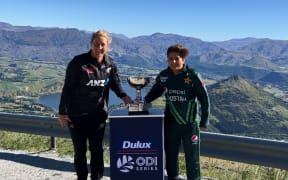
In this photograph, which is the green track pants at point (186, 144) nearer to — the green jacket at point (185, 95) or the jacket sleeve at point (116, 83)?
the green jacket at point (185, 95)

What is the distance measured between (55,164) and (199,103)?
2.92 meters

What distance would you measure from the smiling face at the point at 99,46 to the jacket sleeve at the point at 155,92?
621 mm

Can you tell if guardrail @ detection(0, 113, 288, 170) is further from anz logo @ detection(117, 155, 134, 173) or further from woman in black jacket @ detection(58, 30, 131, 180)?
anz logo @ detection(117, 155, 134, 173)

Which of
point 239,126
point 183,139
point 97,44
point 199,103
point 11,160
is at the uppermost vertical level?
point 97,44

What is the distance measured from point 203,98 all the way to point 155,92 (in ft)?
1.74

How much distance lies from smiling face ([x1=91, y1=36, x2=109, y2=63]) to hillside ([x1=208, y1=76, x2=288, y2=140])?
287ft

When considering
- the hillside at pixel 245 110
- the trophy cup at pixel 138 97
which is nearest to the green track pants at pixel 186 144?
the trophy cup at pixel 138 97

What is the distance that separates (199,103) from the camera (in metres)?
4.69

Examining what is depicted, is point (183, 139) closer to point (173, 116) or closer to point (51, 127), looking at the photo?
point (173, 116)

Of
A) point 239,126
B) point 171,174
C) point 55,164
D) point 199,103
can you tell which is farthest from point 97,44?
point 239,126

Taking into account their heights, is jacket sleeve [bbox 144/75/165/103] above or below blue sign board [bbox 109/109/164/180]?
above

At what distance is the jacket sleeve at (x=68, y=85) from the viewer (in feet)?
15.5

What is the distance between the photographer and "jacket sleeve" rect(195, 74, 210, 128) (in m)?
4.46

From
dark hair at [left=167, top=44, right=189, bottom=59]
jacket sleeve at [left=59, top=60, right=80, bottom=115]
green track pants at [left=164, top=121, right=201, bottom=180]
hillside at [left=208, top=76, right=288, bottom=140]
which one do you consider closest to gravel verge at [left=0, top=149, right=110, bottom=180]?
jacket sleeve at [left=59, top=60, right=80, bottom=115]
